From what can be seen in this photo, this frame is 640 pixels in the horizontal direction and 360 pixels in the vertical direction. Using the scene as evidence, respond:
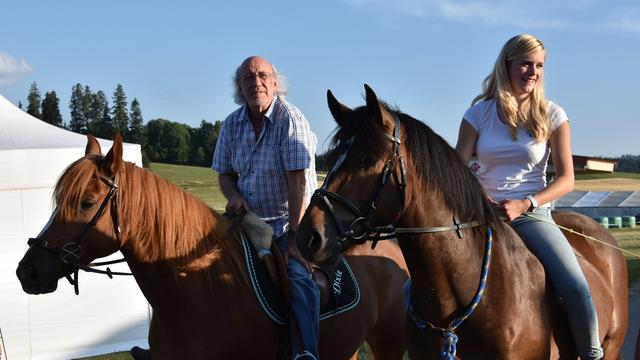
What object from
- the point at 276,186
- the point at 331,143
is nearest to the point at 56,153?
the point at 276,186

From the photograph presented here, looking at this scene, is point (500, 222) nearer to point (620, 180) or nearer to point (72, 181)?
point (72, 181)

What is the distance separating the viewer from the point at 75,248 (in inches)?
138

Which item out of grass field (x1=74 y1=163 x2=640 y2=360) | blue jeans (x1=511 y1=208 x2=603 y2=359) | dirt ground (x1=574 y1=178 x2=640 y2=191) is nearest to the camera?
blue jeans (x1=511 y1=208 x2=603 y2=359)

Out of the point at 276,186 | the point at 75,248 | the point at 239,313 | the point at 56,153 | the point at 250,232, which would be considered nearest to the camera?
the point at 75,248

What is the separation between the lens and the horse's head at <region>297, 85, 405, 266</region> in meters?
2.68

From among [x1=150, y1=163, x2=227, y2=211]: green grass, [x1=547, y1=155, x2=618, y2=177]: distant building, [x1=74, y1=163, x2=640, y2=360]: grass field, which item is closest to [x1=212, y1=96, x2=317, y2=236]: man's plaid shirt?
[x1=547, y1=155, x2=618, y2=177]: distant building

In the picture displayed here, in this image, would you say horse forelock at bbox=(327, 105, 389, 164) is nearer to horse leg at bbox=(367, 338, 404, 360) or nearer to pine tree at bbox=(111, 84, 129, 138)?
horse leg at bbox=(367, 338, 404, 360)

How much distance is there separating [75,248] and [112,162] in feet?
1.71

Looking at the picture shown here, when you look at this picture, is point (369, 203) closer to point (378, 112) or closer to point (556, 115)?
point (378, 112)

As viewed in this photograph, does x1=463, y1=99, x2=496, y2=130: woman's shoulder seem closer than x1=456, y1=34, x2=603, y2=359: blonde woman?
No

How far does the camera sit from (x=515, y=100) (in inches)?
145

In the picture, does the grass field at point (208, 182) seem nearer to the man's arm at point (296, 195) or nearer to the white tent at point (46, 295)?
the white tent at point (46, 295)

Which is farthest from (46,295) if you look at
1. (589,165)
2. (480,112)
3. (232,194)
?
(589,165)

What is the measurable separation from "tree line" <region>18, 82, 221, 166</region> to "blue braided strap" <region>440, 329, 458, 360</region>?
47.0 metres
